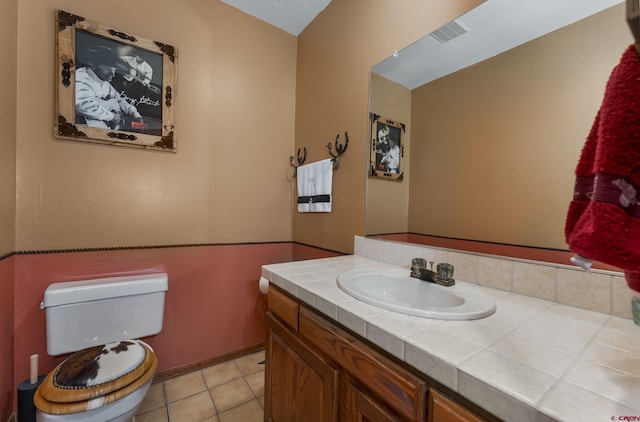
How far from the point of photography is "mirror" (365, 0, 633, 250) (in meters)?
0.79

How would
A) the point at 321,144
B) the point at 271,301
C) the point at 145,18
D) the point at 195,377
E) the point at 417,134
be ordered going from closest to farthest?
the point at 271,301, the point at 417,134, the point at 145,18, the point at 195,377, the point at 321,144

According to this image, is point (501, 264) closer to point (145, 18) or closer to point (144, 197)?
point (144, 197)

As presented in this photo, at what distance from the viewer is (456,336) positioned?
1.94 feet

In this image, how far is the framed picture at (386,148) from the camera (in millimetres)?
1401

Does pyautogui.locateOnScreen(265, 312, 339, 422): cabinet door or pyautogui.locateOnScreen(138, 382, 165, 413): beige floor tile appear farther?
pyautogui.locateOnScreen(138, 382, 165, 413): beige floor tile

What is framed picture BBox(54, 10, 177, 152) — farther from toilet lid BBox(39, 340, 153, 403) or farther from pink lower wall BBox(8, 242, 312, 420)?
toilet lid BBox(39, 340, 153, 403)

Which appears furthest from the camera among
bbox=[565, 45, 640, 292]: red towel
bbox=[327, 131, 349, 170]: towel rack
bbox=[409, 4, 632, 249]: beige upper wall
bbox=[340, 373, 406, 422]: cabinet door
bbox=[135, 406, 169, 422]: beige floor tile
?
bbox=[327, 131, 349, 170]: towel rack

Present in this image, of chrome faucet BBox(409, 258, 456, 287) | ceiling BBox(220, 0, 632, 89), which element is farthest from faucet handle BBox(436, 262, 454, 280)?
ceiling BBox(220, 0, 632, 89)

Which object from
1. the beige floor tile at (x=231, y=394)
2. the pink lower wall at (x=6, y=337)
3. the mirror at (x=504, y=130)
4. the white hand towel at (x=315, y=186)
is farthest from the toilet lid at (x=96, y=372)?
the mirror at (x=504, y=130)

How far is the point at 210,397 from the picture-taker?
1.54 m

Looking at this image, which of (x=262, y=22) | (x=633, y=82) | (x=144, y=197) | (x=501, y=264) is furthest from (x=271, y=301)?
(x=262, y=22)

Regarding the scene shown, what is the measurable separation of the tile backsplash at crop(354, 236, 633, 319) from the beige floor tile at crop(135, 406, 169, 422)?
1.65 m

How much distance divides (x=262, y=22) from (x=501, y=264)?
2.25m

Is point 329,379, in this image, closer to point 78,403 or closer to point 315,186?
point 78,403
